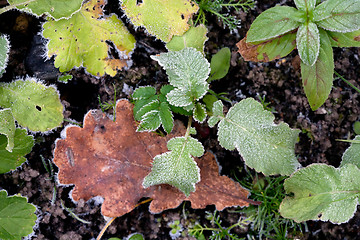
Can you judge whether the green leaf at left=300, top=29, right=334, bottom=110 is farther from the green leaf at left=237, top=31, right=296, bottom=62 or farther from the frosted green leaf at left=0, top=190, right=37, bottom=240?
the frosted green leaf at left=0, top=190, right=37, bottom=240

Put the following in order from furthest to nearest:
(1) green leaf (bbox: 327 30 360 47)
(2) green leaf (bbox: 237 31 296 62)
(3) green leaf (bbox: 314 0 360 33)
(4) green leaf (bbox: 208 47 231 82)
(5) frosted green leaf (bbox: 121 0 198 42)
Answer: (4) green leaf (bbox: 208 47 231 82) → (5) frosted green leaf (bbox: 121 0 198 42) → (2) green leaf (bbox: 237 31 296 62) → (1) green leaf (bbox: 327 30 360 47) → (3) green leaf (bbox: 314 0 360 33)

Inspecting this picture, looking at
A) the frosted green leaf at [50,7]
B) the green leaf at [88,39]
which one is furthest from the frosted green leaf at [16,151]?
the frosted green leaf at [50,7]

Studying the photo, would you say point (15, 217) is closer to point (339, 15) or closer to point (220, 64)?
point (220, 64)

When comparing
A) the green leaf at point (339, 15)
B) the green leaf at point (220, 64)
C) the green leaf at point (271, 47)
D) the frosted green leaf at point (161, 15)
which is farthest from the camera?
the green leaf at point (220, 64)

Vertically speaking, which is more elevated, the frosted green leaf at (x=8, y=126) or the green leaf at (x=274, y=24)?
the green leaf at (x=274, y=24)

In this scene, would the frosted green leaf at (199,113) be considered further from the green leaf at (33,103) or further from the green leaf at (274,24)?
the green leaf at (33,103)

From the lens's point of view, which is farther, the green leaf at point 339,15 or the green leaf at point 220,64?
the green leaf at point 220,64

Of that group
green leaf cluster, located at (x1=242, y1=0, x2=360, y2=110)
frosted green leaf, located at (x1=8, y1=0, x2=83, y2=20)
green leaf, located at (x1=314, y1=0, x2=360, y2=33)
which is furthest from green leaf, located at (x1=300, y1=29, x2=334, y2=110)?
frosted green leaf, located at (x1=8, y1=0, x2=83, y2=20)
